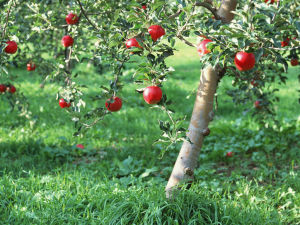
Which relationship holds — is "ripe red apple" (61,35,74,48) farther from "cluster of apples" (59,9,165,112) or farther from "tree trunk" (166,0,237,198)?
"tree trunk" (166,0,237,198)

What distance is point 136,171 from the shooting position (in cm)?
349

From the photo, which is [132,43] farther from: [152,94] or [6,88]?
[6,88]

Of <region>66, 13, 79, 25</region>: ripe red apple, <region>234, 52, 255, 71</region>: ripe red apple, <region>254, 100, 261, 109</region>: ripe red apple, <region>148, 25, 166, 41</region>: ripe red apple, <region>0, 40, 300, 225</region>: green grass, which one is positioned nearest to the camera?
<region>234, 52, 255, 71</region>: ripe red apple

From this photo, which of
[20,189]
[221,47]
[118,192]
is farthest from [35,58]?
[221,47]

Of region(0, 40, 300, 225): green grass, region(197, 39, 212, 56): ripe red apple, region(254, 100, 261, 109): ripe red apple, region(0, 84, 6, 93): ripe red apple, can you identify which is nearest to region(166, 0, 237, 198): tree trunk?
region(0, 40, 300, 225): green grass

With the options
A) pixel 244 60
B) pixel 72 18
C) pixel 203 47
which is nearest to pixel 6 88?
pixel 72 18

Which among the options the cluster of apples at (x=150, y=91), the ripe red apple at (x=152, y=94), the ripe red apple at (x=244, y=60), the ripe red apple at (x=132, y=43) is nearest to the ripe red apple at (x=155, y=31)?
the cluster of apples at (x=150, y=91)

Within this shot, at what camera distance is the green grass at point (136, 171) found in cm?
236

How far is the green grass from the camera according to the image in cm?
236

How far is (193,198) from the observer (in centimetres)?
237

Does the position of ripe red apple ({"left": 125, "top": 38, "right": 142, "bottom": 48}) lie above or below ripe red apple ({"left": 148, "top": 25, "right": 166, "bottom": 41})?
below

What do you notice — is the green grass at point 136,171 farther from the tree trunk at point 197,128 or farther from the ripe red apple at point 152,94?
the ripe red apple at point 152,94

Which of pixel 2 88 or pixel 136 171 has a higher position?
pixel 2 88

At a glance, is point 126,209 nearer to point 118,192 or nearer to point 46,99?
point 118,192
